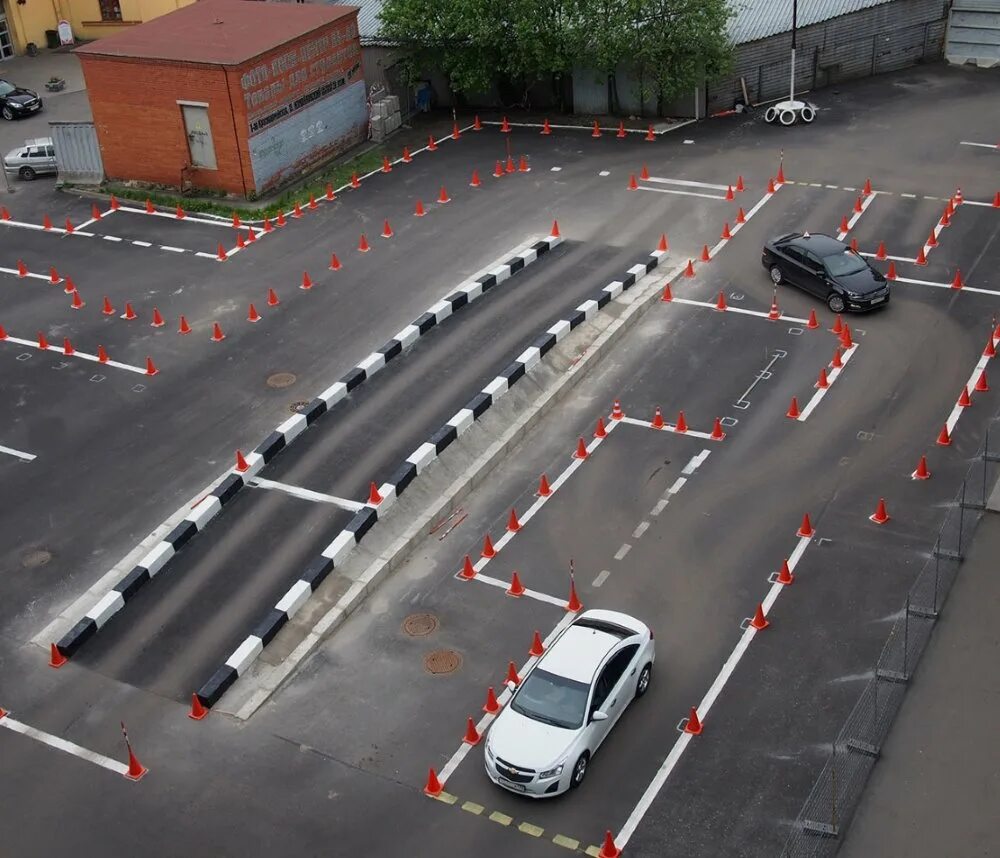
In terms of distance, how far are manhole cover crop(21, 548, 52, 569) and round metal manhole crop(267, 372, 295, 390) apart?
7.05 meters

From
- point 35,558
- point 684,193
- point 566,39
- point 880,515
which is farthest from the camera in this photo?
point 566,39

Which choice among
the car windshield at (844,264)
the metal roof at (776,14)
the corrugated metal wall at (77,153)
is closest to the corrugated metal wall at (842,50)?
the metal roof at (776,14)

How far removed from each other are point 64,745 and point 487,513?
8.93 metres

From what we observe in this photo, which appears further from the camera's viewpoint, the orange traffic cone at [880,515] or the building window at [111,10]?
the building window at [111,10]

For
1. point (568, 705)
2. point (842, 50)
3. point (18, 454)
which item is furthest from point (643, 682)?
point (842, 50)

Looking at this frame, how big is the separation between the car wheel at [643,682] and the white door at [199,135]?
2585 centimetres

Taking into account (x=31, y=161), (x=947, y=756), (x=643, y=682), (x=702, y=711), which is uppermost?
(x=31, y=161)

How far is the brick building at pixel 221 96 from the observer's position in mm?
39531

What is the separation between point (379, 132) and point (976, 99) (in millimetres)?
20534

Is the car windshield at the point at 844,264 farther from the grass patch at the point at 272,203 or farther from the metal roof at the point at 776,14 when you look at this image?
the grass patch at the point at 272,203

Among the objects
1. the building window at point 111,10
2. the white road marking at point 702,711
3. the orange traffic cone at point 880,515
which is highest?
the building window at point 111,10

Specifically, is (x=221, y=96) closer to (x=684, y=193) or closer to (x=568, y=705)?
(x=684, y=193)

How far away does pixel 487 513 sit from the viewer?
82.7 feet

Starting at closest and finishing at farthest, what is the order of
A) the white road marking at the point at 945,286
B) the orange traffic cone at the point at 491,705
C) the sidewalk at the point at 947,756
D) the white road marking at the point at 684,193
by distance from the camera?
1. the sidewalk at the point at 947,756
2. the orange traffic cone at the point at 491,705
3. the white road marking at the point at 945,286
4. the white road marking at the point at 684,193
